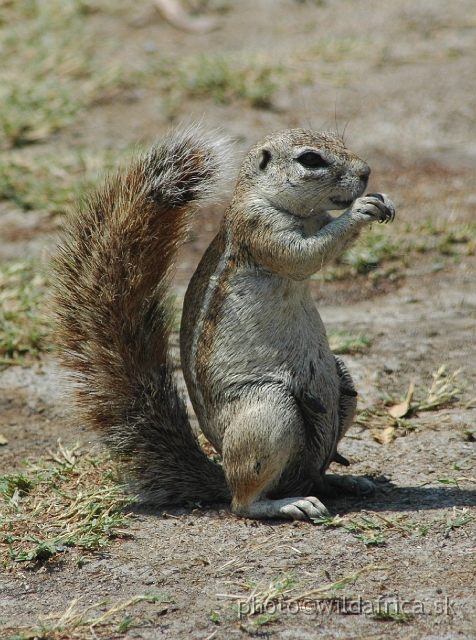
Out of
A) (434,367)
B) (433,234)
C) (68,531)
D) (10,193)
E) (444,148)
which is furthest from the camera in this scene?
(444,148)

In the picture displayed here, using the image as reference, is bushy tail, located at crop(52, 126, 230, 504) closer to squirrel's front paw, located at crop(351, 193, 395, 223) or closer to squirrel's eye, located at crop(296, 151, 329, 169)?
squirrel's eye, located at crop(296, 151, 329, 169)

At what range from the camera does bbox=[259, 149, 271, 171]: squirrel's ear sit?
3783 mm

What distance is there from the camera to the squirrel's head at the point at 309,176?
3664 millimetres

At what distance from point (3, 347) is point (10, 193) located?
6.64ft

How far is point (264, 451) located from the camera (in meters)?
3.54

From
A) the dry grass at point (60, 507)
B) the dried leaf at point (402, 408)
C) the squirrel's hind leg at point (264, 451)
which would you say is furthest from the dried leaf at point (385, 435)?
the dry grass at point (60, 507)

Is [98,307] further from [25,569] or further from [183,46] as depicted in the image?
[183,46]

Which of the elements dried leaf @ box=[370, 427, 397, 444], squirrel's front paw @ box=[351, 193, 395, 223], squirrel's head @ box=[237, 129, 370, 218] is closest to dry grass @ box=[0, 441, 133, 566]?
dried leaf @ box=[370, 427, 397, 444]

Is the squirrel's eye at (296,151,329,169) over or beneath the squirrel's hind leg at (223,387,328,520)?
over

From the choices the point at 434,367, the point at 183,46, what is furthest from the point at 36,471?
the point at 183,46

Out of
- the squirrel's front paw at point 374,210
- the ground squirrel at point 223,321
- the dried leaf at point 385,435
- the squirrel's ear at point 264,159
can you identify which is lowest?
the dried leaf at point 385,435

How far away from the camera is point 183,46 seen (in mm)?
9523

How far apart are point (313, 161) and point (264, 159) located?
23 centimetres

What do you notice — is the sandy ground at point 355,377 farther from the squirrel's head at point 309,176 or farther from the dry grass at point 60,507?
the squirrel's head at point 309,176
